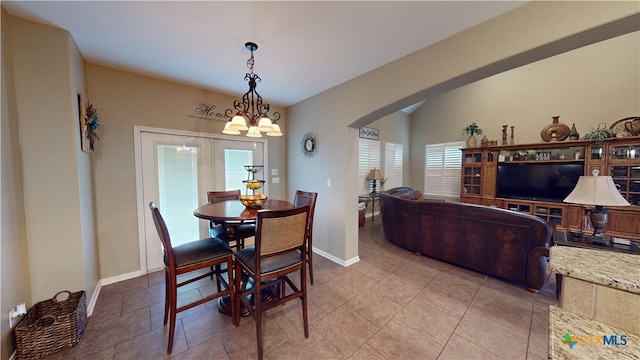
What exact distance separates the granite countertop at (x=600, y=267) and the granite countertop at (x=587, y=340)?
0.12 m

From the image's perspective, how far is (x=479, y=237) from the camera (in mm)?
2664

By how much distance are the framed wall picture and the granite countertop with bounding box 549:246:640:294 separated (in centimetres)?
472

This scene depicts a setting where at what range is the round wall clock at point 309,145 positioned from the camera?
3.43 m

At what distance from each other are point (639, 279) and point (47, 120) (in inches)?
134

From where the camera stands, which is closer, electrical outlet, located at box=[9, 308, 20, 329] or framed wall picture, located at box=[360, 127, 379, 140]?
electrical outlet, located at box=[9, 308, 20, 329]

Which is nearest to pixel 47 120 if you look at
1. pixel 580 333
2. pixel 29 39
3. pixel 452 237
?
pixel 29 39

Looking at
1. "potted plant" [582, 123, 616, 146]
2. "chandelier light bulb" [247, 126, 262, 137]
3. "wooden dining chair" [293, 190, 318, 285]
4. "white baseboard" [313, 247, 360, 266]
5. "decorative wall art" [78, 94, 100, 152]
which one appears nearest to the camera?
"decorative wall art" [78, 94, 100, 152]

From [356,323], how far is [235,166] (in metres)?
2.74

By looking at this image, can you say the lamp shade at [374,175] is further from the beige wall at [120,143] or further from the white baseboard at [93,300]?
the white baseboard at [93,300]

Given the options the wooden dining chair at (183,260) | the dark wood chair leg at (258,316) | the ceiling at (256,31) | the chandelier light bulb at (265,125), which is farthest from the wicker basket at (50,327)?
the ceiling at (256,31)

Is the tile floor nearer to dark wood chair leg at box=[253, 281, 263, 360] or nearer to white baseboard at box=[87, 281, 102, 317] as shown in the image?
white baseboard at box=[87, 281, 102, 317]

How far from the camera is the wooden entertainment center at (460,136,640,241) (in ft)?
11.8

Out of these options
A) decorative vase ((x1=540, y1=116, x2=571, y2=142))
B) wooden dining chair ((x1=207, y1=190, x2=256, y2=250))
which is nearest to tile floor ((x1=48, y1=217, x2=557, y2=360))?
wooden dining chair ((x1=207, y1=190, x2=256, y2=250))

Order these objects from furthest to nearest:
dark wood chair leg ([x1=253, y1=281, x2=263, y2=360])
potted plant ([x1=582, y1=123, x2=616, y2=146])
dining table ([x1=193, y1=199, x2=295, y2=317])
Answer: potted plant ([x1=582, y1=123, x2=616, y2=146]), dining table ([x1=193, y1=199, x2=295, y2=317]), dark wood chair leg ([x1=253, y1=281, x2=263, y2=360])
